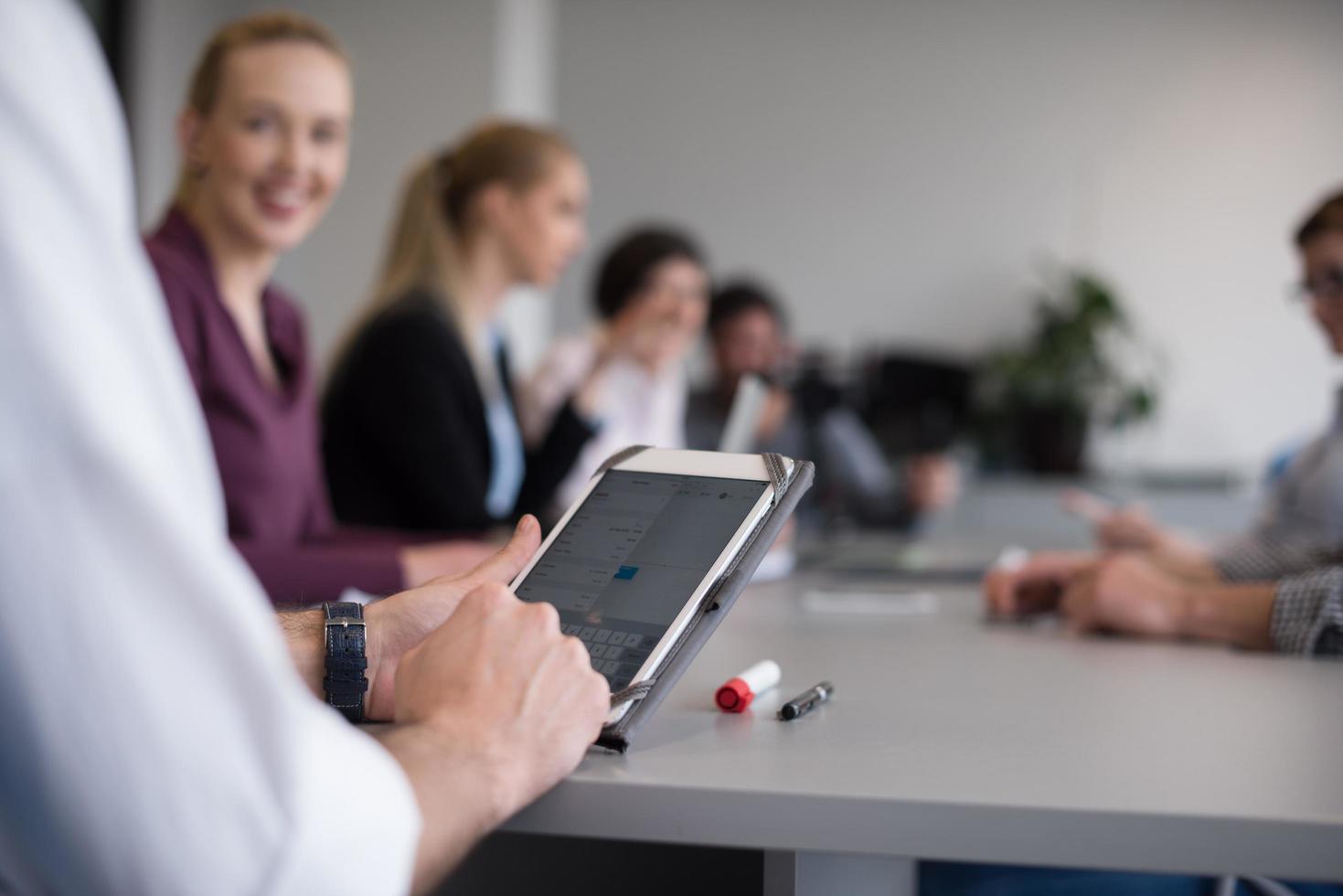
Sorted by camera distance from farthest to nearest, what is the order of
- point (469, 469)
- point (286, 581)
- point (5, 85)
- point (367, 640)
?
point (469, 469)
point (286, 581)
point (367, 640)
point (5, 85)

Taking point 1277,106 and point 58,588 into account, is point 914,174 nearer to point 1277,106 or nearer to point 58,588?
point 1277,106

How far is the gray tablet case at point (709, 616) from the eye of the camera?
0.77 metres

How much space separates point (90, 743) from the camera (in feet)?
1.51

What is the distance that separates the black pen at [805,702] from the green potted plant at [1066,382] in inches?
159

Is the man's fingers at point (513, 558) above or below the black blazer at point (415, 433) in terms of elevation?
above

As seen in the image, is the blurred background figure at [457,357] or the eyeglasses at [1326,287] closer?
the eyeglasses at [1326,287]

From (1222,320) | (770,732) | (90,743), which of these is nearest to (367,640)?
(770,732)

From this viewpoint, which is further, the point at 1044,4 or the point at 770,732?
the point at 1044,4

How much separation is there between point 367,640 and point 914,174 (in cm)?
469

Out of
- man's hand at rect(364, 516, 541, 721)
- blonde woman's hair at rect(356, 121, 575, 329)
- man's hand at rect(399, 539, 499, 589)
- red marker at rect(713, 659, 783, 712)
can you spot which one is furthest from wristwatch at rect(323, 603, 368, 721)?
blonde woman's hair at rect(356, 121, 575, 329)

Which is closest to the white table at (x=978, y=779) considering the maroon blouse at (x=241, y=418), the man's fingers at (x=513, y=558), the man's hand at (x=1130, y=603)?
the man's fingers at (x=513, y=558)

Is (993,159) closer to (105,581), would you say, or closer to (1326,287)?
(1326,287)

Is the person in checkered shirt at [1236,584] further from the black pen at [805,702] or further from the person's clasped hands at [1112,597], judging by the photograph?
the black pen at [805,702]

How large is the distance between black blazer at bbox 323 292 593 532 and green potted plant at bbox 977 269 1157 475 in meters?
3.11
